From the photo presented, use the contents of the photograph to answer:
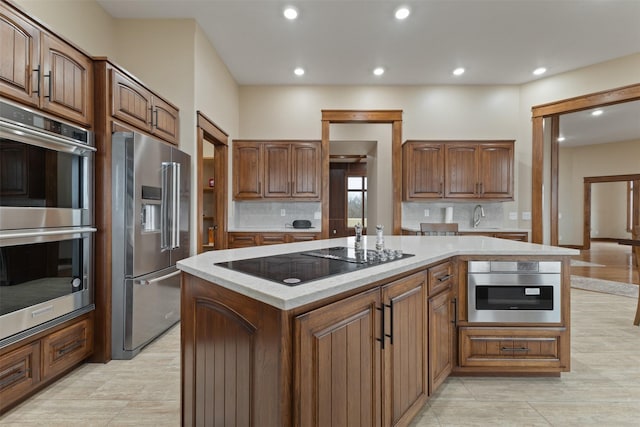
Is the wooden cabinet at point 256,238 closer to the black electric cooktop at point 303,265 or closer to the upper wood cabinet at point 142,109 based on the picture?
the upper wood cabinet at point 142,109

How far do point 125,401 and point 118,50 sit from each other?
346 centimetres

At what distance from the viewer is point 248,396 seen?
1.03 m

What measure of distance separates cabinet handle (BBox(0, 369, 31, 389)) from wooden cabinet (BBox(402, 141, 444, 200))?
4.57 meters

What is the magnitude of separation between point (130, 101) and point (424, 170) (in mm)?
3991

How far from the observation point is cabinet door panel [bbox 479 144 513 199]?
4.79 m

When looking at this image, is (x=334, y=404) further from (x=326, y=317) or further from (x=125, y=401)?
(x=125, y=401)

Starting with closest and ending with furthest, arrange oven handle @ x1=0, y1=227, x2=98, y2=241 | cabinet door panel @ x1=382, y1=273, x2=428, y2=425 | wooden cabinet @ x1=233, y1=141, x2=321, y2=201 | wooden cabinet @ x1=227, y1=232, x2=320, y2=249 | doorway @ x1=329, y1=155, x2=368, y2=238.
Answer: cabinet door panel @ x1=382, y1=273, x2=428, y2=425 < oven handle @ x1=0, y1=227, x2=98, y2=241 < wooden cabinet @ x1=227, y1=232, x2=320, y2=249 < wooden cabinet @ x1=233, y1=141, x2=321, y2=201 < doorway @ x1=329, y1=155, x2=368, y2=238

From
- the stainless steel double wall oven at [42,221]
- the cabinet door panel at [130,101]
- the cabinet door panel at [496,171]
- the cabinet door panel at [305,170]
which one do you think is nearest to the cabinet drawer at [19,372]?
the stainless steel double wall oven at [42,221]

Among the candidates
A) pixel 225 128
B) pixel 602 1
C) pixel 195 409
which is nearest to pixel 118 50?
pixel 225 128

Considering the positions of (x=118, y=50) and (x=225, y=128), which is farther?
(x=225, y=128)

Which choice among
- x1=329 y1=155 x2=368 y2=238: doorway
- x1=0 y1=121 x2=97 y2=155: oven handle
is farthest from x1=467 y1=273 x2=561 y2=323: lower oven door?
x1=329 y1=155 x2=368 y2=238: doorway

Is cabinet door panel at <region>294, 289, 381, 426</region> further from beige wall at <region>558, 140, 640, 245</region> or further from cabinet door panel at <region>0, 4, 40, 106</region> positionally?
beige wall at <region>558, 140, 640, 245</region>

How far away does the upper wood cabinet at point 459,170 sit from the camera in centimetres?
480

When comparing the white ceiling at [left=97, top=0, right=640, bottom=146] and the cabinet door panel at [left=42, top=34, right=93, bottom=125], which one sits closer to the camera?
the cabinet door panel at [left=42, top=34, right=93, bottom=125]
